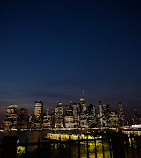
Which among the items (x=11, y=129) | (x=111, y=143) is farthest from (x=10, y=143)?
(x=11, y=129)

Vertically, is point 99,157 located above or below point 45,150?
below

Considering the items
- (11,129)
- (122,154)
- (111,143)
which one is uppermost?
(111,143)

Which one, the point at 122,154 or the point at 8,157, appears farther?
the point at 122,154

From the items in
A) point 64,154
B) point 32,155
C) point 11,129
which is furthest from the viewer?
point 11,129

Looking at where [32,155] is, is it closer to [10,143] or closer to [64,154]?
[64,154]

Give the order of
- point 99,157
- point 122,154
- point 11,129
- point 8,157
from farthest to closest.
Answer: point 11,129 < point 99,157 < point 122,154 < point 8,157

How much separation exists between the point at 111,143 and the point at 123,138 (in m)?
0.52

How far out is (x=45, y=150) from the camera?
9062mm

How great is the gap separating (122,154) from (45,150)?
183 inches

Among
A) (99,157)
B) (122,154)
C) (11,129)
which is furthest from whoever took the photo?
(11,129)

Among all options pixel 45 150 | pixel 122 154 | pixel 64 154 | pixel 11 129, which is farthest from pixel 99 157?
pixel 11 129

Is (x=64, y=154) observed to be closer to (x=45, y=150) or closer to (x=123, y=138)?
(x=45, y=150)

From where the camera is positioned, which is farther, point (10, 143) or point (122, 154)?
point (122, 154)

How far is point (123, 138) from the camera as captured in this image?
20.6 feet
